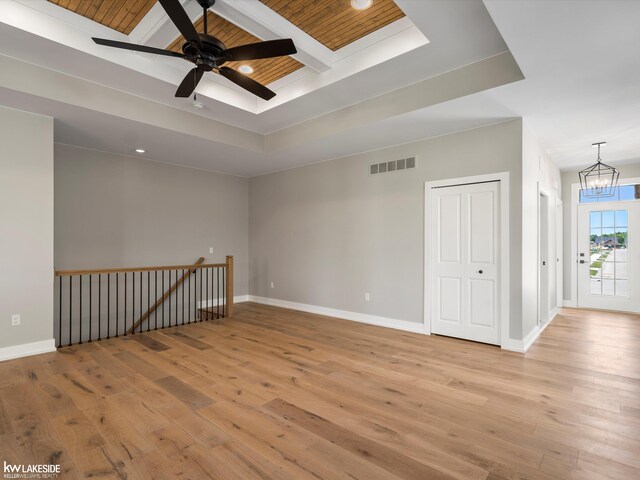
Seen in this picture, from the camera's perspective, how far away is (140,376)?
11.0ft

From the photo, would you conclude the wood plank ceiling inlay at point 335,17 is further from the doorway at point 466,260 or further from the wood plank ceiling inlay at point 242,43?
the doorway at point 466,260

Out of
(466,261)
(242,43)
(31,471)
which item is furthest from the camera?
(466,261)

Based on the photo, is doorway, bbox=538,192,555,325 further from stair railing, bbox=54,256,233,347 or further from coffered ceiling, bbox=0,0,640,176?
stair railing, bbox=54,256,233,347

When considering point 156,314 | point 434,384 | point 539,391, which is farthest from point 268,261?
point 539,391

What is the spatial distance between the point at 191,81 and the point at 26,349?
3.61 metres

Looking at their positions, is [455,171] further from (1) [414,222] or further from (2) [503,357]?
(2) [503,357]

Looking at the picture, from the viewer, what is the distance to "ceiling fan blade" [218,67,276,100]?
2976 mm

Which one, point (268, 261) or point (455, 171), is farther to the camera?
point (268, 261)

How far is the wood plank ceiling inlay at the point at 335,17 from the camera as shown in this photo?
2.96 m

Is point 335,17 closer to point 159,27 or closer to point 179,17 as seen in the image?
point 179,17

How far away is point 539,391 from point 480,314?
1.47 meters

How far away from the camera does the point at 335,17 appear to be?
314 centimetres

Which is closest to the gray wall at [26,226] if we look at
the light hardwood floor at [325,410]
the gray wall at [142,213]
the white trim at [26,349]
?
the white trim at [26,349]

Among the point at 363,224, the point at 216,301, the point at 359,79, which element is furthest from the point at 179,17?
the point at 216,301
